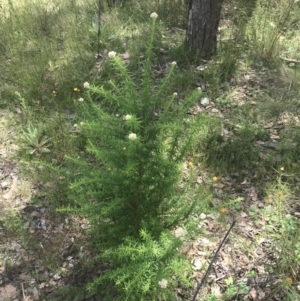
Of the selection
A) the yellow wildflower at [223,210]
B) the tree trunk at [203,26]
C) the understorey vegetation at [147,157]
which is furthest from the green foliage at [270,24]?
the yellow wildflower at [223,210]

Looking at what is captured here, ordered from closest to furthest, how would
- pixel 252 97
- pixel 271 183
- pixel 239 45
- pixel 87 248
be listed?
pixel 87 248
pixel 271 183
pixel 252 97
pixel 239 45

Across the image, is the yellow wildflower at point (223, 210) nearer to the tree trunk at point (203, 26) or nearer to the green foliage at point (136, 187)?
the green foliage at point (136, 187)

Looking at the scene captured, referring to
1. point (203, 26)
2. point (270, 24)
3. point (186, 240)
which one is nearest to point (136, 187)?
point (186, 240)

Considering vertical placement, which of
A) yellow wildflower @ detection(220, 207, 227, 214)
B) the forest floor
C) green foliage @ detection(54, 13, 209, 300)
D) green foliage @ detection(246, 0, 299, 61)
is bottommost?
the forest floor

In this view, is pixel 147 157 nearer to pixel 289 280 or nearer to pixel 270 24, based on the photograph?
pixel 289 280

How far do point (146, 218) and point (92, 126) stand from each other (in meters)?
0.76

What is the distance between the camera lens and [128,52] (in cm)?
470

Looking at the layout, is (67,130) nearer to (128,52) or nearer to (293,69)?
(128,52)

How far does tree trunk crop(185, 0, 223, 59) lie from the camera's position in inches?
164

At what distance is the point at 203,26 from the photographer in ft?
14.1

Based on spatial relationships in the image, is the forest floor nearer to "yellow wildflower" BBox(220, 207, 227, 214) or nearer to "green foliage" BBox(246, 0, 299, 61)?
"yellow wildflower" BBox(220, 207, 227, 214)

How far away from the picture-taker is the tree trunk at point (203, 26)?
417 cm

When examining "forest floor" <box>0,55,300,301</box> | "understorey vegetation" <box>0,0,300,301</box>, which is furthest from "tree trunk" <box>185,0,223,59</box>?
"forest floor" <box>0,55,300,301</box>

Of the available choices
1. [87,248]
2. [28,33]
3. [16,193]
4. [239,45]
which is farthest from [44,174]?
[239,45]
